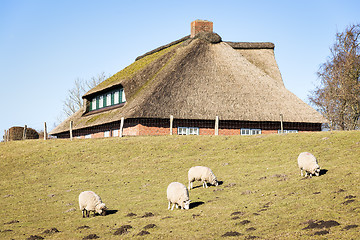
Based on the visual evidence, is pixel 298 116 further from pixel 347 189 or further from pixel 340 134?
pixel 347 189

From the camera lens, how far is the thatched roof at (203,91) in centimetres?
4281

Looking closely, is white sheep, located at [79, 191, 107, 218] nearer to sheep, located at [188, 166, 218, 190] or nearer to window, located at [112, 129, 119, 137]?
sheep, located at [188, 166, 218, 190]

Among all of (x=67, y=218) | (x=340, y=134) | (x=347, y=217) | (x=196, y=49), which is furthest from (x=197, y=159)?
(x=196, y=49)

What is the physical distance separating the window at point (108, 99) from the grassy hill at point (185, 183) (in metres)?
8.71

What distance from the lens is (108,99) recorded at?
51.2 m

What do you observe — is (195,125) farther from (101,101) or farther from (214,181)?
(214,181)

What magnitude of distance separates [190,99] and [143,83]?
Result: 6.44 m

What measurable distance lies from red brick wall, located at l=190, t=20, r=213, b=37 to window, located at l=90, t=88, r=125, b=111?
1241 centimetres

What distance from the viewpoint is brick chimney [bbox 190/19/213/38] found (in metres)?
54.2

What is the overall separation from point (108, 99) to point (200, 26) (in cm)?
1462

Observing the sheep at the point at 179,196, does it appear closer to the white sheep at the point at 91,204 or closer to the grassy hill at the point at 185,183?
the grassy hill at the point at 185,183

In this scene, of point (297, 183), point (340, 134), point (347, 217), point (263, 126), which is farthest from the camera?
point (263, 126)

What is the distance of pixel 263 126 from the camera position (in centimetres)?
4475

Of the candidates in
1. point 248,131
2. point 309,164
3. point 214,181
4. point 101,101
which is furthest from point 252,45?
point 309,164
